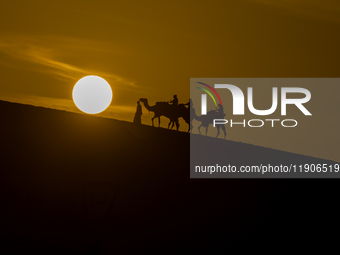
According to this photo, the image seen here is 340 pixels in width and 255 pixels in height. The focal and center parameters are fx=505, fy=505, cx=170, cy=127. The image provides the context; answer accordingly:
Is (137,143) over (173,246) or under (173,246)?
over

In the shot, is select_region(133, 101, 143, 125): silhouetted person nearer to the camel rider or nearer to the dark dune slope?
the camel rider

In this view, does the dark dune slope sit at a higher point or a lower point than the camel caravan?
lower

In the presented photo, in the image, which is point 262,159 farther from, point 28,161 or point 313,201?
point 28,161

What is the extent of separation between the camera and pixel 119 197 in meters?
16.1

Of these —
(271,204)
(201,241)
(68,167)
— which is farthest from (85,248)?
(271,204)

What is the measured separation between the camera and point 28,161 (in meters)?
18.1

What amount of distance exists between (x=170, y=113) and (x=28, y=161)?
11920 mm

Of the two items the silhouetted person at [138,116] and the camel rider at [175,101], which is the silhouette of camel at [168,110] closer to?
the camel rider at [175,101]

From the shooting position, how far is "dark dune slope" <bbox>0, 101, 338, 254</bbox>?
1245 cm

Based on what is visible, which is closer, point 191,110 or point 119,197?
point 119,197

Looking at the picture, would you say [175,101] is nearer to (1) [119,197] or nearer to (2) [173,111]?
(2) [173,111]

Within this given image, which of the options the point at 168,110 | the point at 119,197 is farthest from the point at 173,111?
the point at 119,197

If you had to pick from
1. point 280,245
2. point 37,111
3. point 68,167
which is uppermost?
point 37,111

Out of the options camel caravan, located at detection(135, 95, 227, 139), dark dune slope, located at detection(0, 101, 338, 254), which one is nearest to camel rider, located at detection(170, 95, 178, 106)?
camel caravan, located at detection(135, 95, 227, 139)
